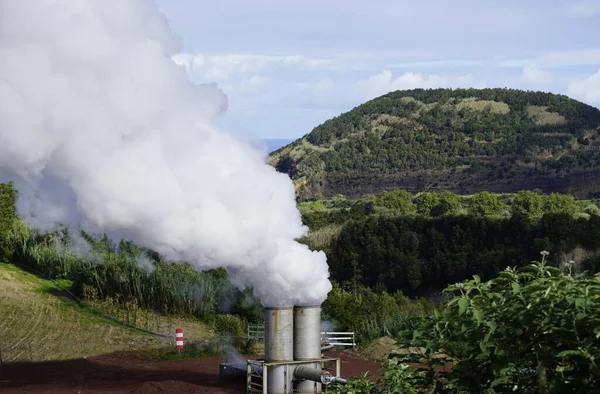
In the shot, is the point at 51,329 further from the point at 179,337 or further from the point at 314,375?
the point at 314,375

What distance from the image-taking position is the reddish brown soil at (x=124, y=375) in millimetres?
17266

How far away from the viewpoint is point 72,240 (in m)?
34.1

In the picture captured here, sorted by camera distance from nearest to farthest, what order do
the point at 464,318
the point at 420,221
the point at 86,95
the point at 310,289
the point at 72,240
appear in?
the point at 464,318
the point at 86,95
the point at 310,289
the point at 72,240
the point at 420,221

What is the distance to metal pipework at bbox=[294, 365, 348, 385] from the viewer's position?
1528 centimetres

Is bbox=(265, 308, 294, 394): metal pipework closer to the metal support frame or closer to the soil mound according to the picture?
the metal support frame

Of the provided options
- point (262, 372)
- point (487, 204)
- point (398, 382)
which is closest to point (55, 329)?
point (262, 372)

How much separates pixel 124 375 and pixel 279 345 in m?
5.29

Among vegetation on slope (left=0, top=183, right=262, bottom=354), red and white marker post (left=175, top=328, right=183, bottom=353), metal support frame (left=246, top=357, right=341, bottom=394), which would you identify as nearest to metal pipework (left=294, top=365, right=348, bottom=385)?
metal support frame (left=246, top=357, right=341, bottom=394)

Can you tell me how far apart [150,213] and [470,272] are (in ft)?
82.1

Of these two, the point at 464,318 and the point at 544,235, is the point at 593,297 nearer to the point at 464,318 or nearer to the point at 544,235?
the point at 464,318

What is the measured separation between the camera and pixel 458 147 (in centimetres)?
10269

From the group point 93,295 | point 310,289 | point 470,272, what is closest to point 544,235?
point 470,272

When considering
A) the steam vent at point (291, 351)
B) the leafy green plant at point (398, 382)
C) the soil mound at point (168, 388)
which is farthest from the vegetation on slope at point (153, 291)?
the leafy green plant at point (398, 382)

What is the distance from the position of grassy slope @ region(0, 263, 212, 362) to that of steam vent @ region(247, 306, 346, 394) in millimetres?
8538
